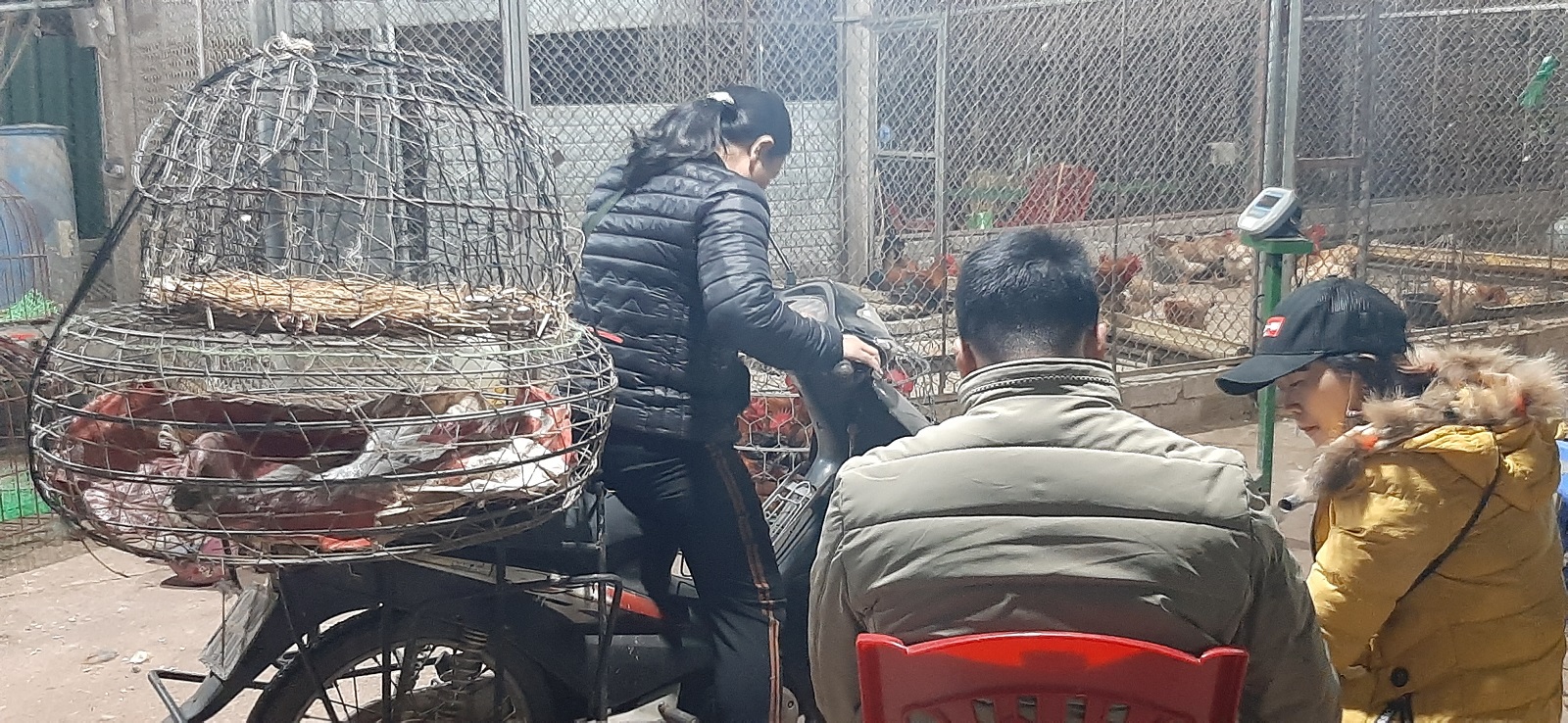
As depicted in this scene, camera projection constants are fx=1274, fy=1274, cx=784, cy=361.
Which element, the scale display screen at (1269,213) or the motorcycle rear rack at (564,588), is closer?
the motorcycle rear rack at (564,588)

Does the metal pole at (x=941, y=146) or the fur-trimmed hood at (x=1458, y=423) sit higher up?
the metal pole at (x=941, y=146)

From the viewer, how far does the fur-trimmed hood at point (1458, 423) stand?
193cm

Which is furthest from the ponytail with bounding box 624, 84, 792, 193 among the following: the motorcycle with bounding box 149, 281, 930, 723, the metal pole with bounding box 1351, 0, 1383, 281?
the metal pole with bounding box 1351, 0, 1383, 281

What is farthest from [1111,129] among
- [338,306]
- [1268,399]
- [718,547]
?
[338,306]

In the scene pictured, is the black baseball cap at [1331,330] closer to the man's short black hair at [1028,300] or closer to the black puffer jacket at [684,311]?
the man's short black hair at [1028,300]

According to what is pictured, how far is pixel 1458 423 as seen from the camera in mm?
1950

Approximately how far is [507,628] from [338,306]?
2.57 feet

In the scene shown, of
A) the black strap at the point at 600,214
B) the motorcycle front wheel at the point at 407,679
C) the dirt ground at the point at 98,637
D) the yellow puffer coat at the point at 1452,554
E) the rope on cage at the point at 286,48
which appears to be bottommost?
the dirt ground at the point at 98,637

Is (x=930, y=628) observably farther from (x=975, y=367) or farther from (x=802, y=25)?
(x=802, y=25)

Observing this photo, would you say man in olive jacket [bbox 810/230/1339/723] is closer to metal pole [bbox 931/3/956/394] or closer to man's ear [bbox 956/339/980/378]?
man's ear [bbox 956/339/980/378]

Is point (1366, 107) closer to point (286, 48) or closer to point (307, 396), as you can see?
point (286, 48)

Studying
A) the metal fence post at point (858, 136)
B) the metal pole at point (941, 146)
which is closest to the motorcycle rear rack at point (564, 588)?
the metal pole at point (941, 146)

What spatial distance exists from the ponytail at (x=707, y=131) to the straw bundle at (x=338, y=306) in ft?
1.55

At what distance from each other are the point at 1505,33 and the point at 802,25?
4.88m
